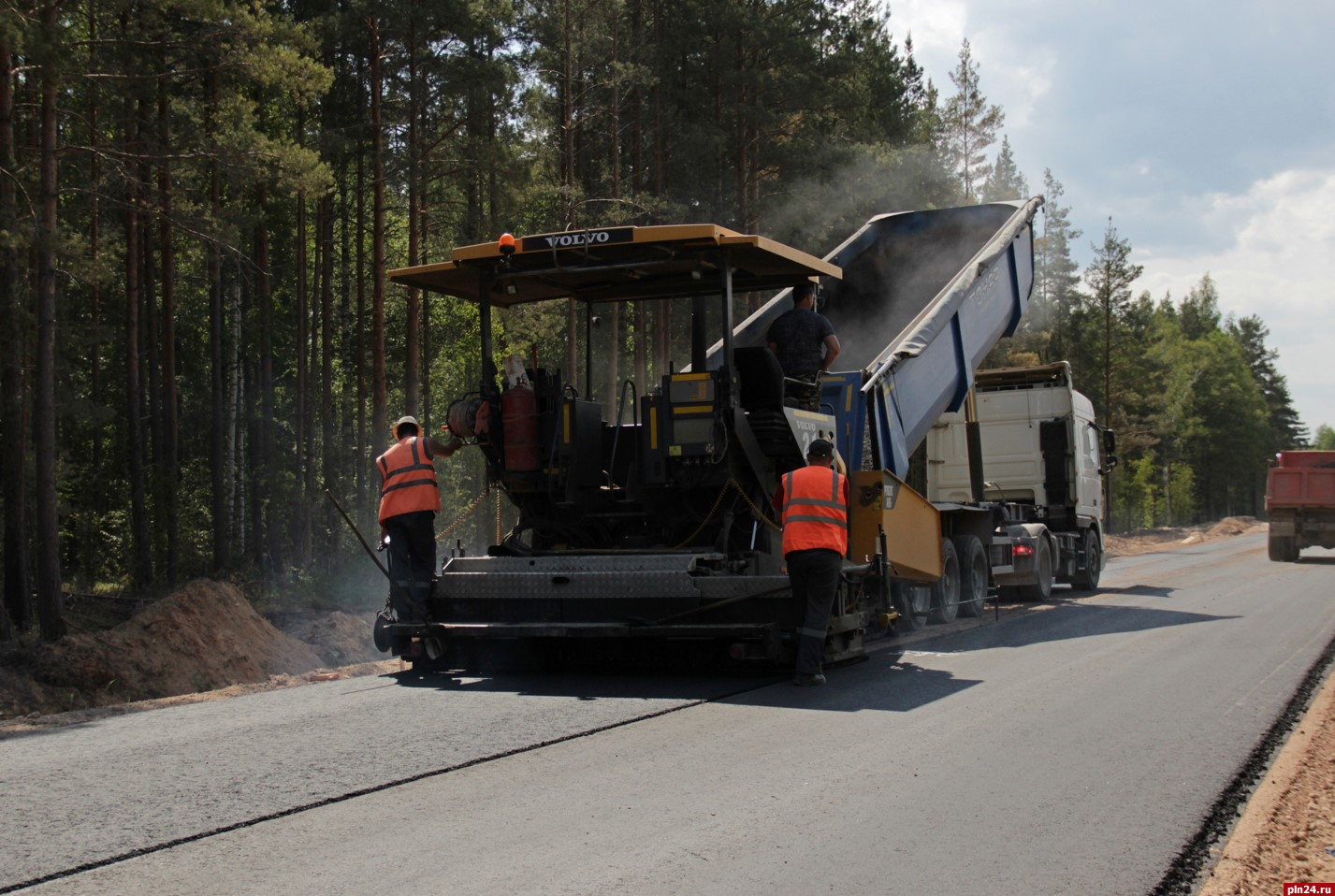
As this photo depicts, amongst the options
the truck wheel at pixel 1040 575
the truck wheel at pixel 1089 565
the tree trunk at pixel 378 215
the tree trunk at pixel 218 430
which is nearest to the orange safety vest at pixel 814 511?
the truck wheel at pixel 1040 575

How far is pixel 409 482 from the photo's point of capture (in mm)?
8922

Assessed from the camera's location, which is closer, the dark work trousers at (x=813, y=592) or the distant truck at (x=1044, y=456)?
the dark work trousers at (x=813, y=592)

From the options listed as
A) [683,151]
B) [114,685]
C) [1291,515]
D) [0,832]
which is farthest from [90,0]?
[1291,515]

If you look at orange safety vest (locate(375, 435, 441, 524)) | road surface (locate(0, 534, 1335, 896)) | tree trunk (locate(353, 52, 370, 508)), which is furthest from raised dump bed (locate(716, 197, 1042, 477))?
tree trunk (locate(353, 52, 370, 508))

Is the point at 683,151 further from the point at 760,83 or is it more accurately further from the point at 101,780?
the point at 101,780

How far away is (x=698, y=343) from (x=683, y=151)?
61.8 feet

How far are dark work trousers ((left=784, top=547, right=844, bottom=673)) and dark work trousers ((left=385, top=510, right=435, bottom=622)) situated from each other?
2.62 metres

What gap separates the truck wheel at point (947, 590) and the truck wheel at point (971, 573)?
132 millimetres

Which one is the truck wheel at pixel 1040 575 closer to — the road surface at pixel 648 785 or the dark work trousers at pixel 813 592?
the road surface at pixel 648 785

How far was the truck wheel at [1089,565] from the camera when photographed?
17859 millimetres

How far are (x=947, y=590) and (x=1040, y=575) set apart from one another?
371 centimetres

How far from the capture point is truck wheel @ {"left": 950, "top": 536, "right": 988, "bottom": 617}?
43.1 ft

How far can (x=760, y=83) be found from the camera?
93.4 ft

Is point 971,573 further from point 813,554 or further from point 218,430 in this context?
point 218,430
